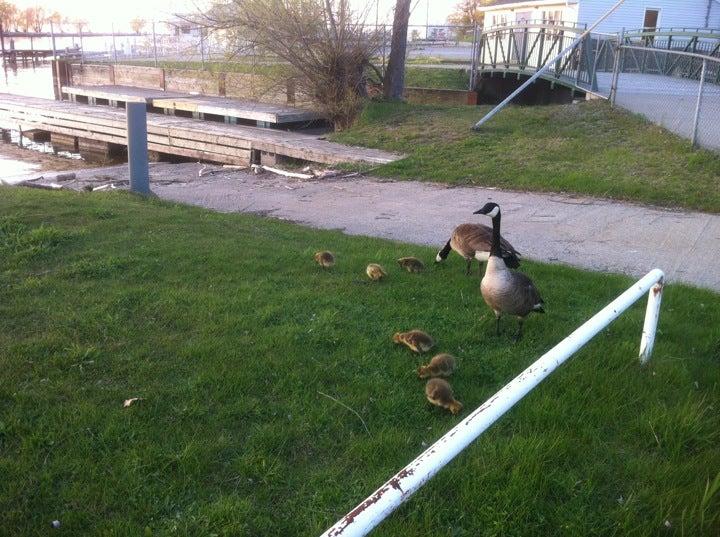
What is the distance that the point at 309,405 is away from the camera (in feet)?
13.3

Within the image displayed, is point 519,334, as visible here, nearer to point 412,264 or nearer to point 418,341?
point 418,341

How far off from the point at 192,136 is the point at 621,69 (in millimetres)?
11660

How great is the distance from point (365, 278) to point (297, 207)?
13.9 ft

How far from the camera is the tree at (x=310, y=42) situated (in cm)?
1658

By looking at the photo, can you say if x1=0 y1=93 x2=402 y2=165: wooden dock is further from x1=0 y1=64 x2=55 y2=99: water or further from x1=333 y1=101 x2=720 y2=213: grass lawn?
x1=0 y1=64 x2=55 y2=99: water

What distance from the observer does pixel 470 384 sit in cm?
444

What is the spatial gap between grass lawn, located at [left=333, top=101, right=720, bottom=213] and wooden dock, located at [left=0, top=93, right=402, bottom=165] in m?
1.10

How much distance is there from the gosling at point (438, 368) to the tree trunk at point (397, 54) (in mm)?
14174

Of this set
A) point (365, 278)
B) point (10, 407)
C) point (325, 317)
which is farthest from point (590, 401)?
point (10, 407)

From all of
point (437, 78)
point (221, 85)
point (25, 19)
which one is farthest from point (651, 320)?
point (25, 19)

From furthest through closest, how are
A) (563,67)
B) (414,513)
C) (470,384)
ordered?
(563,67)
(470,384)
(414,513)

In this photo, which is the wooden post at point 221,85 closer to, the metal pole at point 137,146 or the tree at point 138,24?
the tree at point 138,24

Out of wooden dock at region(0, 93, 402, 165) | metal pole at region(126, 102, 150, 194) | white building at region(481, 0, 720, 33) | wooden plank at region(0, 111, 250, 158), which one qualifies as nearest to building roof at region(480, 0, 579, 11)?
white building at region(481, 0, 720, 33)

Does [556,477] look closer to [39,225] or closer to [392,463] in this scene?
[392,463]
